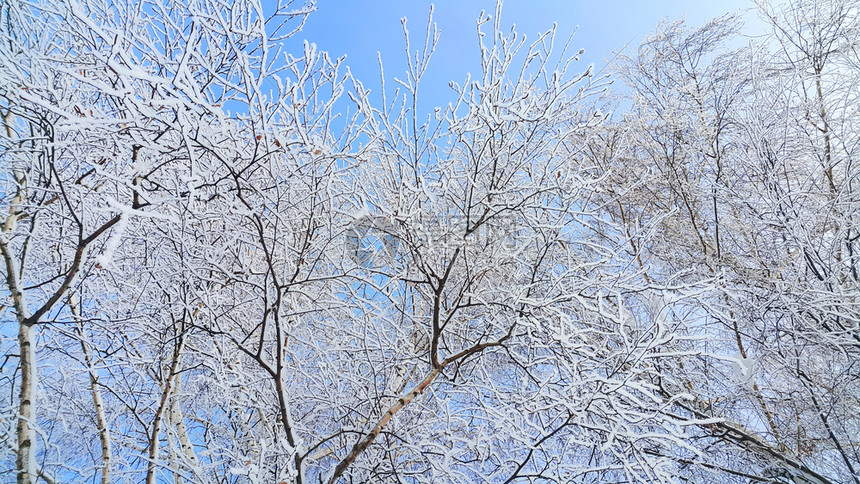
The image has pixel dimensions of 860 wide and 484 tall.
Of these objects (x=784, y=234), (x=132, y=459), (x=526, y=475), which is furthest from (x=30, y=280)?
(x=784, y=234)

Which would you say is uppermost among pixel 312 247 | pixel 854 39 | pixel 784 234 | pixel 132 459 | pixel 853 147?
pixel 854 39

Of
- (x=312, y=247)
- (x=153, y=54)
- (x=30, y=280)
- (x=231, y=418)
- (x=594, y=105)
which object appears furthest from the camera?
(x=594, y=105)

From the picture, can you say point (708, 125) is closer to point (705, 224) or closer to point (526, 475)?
point (705, 224)

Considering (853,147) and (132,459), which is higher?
(853,147)

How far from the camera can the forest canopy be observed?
2.19 meters

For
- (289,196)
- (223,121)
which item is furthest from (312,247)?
(223,121)

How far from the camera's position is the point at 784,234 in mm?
3791

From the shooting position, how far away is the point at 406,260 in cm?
323

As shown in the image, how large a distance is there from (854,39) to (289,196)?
225 inches

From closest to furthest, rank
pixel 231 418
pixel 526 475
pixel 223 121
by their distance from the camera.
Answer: pixel 223 121
pixel 526 475
pixel 231 418

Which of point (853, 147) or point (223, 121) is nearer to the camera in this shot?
point (223, 121)

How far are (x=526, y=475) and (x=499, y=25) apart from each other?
250 centimetres

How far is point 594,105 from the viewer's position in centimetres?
636

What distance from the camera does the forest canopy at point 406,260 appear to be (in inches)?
86.4
